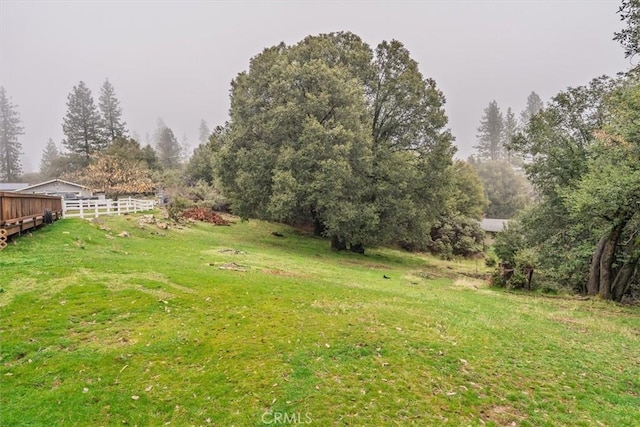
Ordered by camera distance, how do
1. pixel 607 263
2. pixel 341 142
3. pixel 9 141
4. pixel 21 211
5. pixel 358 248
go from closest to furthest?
pixel 21 211 < pixel 607 263 < pixel 341 142 < pixel 358 248 < pixel 9 141

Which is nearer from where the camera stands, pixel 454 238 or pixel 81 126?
pixel 454 238

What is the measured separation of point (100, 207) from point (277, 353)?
2090 centimetres

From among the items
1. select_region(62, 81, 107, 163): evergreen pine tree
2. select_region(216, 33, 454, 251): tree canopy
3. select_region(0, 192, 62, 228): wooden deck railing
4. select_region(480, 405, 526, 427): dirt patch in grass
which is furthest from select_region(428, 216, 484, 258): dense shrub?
select_region(62, 81, 107, 163): evergreen pine tree

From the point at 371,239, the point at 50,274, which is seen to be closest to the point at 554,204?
the point at 371,239

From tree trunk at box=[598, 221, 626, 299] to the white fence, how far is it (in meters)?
25.0

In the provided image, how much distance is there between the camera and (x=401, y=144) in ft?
83.8

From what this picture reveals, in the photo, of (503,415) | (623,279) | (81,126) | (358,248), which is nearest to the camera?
(503,415)

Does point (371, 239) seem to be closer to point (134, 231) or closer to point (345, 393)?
point (134, 231)

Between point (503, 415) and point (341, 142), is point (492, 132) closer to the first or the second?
point (341, 142)

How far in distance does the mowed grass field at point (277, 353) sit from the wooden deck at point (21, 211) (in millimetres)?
826

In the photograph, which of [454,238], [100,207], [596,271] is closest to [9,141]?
[100,207]

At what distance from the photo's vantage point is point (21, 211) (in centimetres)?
1323

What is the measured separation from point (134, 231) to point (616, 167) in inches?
842

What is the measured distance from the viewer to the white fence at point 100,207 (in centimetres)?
1983
